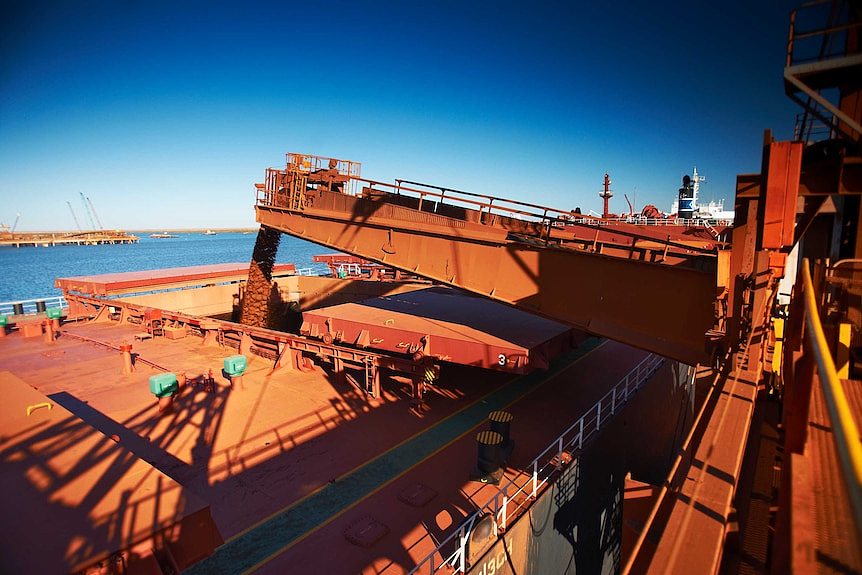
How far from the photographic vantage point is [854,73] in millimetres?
6328

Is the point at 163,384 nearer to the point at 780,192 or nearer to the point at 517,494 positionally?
the point at 517,494

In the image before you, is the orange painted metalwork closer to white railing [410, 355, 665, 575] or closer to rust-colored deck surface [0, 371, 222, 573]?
white railing [410, 355, 665, 575]

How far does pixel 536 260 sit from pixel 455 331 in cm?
352

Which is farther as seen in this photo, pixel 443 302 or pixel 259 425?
pixel 443 302

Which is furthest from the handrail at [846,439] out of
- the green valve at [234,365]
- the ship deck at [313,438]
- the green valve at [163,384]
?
the green valve at [234,365]

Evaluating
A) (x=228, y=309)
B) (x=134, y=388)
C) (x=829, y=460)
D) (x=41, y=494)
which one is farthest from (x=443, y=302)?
(x=228, y=309)

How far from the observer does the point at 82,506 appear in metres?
4.04

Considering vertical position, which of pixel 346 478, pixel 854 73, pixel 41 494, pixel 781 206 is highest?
pixel 854 73

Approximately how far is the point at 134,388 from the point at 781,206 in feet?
49.6

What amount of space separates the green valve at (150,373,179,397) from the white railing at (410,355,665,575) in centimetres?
819

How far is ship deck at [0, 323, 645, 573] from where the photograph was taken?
6.82m

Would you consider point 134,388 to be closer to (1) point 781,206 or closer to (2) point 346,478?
(2) point 346,478

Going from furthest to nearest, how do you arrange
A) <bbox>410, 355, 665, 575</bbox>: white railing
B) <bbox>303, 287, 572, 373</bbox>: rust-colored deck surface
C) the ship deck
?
<bbox>303, 287, 572, 373</bbox>: rust-colored deck surface < the ship deck < <bbox>410, 355, 665, 575</bbox>: white railing

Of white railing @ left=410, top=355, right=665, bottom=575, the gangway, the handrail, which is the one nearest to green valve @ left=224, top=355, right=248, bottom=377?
the gangway
